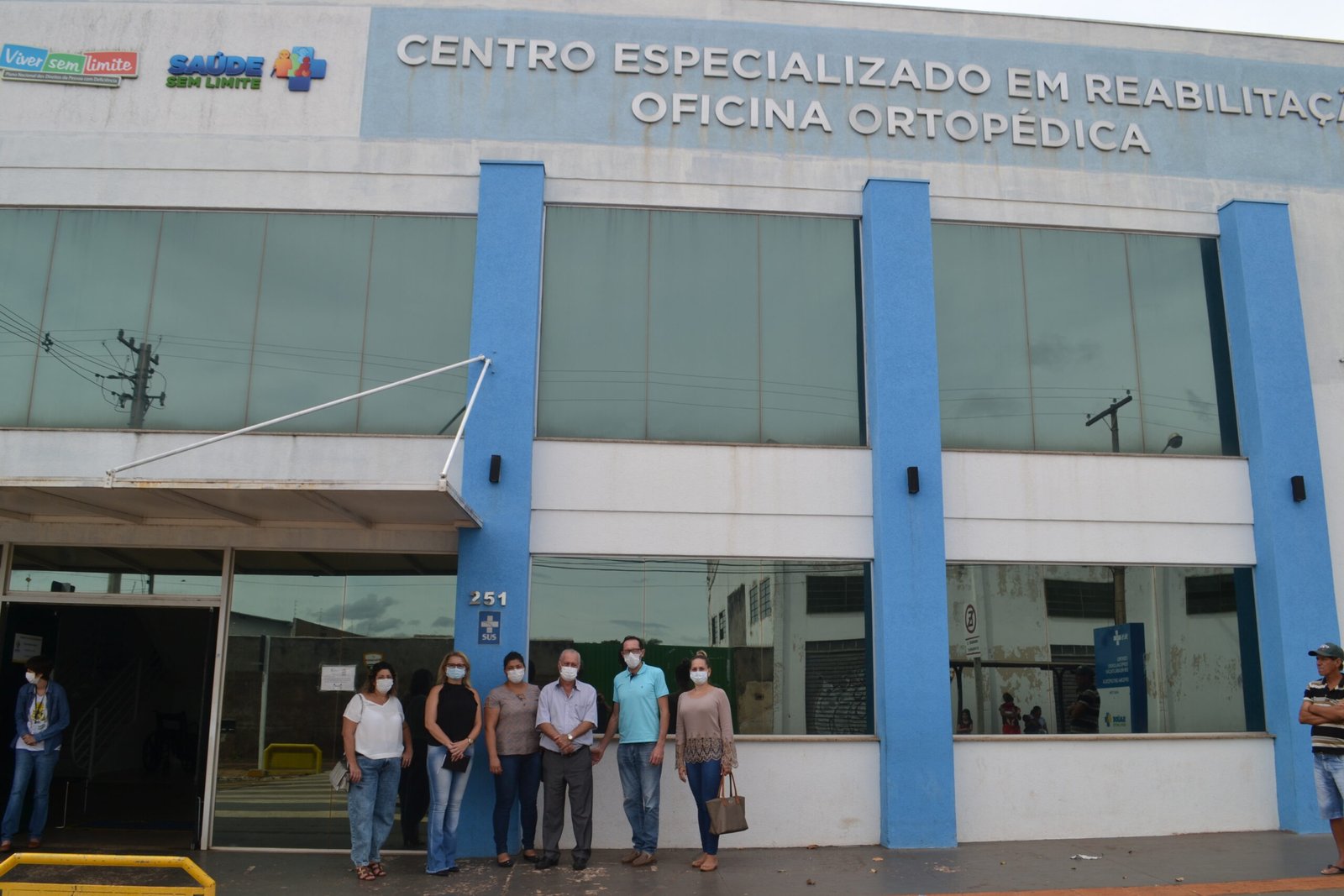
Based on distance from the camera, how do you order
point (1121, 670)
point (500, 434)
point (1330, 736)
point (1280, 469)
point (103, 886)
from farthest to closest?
point (1280, 469), point (1121, 670), point (500, 434), point (1330, 736), point (103, 886)

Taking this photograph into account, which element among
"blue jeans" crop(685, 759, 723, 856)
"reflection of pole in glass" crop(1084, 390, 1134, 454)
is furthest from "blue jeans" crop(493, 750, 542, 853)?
"reflection of pole in glass" crop(1084, 390, 1134, 454)

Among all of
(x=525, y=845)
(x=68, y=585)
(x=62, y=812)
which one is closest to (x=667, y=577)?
(x=525, y=845)

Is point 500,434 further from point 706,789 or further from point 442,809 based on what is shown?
point 706,789

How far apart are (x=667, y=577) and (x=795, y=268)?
144 inches

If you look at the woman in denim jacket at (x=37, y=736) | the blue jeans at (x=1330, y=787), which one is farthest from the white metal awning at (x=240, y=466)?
the blue jeans at (x=1330, y=787)

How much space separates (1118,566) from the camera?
37.7ft

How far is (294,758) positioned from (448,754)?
1906 mm

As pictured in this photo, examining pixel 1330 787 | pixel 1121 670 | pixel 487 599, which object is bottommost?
pixel 1330 787

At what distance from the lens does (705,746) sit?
9.47 metres

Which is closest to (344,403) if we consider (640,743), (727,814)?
(640,743)

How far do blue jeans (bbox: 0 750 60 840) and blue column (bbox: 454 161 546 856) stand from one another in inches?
151

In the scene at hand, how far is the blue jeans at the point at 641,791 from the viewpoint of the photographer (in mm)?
9609

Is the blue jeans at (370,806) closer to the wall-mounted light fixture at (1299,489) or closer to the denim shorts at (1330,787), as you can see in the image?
the denim shorts at (1330,787)

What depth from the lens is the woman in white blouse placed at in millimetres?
9094
